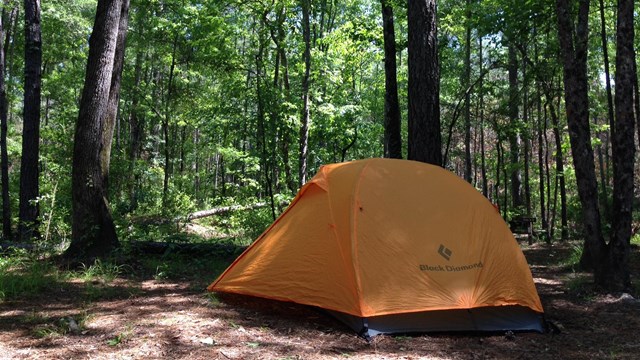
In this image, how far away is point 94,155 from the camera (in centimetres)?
680

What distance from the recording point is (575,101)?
6.53 meters

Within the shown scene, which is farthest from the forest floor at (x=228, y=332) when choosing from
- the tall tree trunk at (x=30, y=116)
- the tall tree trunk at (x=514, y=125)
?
the tall tree trunk at (x=514, y=125)

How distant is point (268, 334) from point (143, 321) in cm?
125

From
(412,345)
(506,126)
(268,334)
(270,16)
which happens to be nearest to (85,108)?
(268,334)

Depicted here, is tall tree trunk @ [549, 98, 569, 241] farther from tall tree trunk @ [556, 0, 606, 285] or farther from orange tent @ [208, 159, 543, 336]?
orange tent @ [208, 159, 543, 336]

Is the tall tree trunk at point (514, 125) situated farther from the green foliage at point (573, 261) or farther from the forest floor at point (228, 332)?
the forest floor at point (228, 332)

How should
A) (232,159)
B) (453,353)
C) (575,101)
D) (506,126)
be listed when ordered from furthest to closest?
(232,159) < (506,126) < (575,101) < (453,353)

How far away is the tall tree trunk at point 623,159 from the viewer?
20.1 feet

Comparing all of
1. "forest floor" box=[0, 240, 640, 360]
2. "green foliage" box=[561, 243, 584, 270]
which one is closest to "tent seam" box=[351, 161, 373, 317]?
"forest floor" box=[0, 240, 640, 360]

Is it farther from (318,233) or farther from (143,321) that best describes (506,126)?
(143,321)

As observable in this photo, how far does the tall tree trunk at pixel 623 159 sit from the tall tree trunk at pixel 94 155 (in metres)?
7.34

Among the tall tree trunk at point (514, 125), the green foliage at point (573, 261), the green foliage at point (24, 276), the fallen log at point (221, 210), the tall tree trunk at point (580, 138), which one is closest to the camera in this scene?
the green foliage at point (24, 276)

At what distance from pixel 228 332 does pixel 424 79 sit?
15.5 ft

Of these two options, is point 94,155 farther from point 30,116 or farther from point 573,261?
point 573,261
